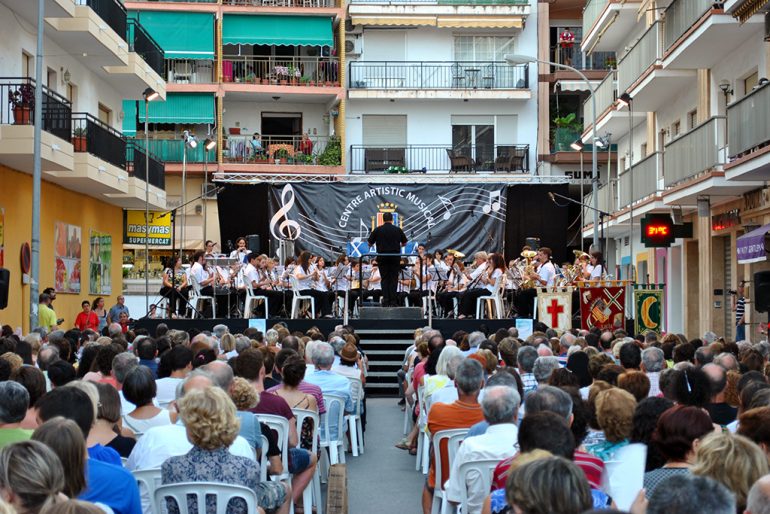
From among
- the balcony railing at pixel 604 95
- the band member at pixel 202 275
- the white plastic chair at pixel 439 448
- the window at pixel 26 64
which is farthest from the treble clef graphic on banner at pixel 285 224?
the white plastic chair at pixel 439 448

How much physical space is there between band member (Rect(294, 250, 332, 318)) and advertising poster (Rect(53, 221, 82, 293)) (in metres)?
5.70

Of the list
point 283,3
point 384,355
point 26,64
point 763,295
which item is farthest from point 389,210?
point 763,295

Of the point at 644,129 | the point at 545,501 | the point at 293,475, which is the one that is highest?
the point at 644,129

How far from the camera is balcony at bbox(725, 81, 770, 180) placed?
66.0ft

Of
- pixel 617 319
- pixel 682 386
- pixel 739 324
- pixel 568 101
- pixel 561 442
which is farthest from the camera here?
pixel 568 101

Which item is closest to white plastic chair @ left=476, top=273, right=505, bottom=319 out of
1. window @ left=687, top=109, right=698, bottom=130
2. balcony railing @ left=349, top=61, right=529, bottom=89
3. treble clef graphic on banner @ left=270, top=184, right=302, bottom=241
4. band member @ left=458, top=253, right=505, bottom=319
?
band member @ left=458, top=253, right=505, bottom=319

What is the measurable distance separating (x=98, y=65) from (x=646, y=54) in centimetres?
1325

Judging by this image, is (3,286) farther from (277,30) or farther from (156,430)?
(277,30)

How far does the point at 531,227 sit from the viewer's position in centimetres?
3531

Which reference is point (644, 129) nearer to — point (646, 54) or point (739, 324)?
point (646, 54)

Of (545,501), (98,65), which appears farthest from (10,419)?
(98,65)

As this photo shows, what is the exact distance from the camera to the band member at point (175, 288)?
80.8 ft

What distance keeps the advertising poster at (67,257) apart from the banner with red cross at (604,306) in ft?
39.6

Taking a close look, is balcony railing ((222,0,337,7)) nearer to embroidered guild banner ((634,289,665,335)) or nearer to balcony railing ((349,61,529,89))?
balcony railing ((349,61,529,89))
